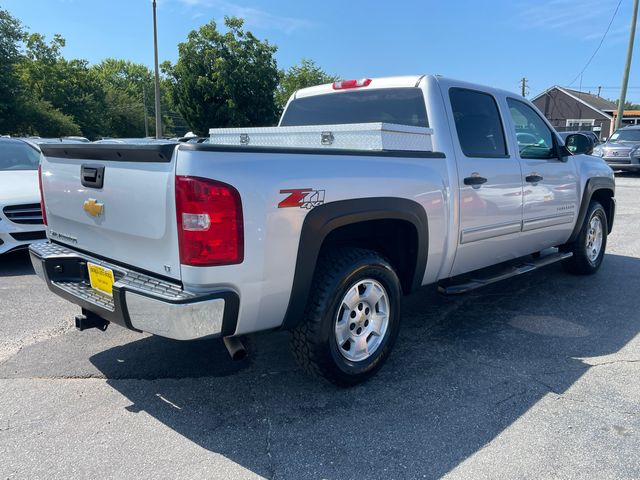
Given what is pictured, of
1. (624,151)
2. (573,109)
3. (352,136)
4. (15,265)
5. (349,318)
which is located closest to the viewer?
(349,318)

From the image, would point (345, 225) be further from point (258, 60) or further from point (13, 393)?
point (258, 60)

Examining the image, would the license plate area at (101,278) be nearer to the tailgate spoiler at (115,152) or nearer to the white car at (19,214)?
the tailgate spoiler at (115,152)

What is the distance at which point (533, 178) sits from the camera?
4.45 meters

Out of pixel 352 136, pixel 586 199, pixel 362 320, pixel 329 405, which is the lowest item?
pixel 329 405

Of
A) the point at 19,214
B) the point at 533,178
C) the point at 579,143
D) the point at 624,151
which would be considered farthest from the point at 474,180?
the point at 624,151

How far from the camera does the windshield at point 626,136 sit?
62.5 feet

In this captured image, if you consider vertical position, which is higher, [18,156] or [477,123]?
[477,123]

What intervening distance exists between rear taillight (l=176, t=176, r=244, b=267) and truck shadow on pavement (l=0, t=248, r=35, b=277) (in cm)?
435

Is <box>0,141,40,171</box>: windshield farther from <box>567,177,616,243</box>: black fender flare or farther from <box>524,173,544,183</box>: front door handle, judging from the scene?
<box>567,177,616,243</box>: black fender flare

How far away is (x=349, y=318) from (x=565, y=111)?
5560cm

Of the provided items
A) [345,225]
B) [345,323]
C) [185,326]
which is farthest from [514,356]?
[185,326]

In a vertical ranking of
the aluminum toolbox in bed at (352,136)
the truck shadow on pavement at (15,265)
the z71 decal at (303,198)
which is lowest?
the truck shadow on pavement at (15,265)

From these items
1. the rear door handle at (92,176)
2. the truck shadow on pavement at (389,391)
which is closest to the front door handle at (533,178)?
the truck shadow on pavement at (389,391)

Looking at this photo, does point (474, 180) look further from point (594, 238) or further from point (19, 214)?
point (19, 214)
